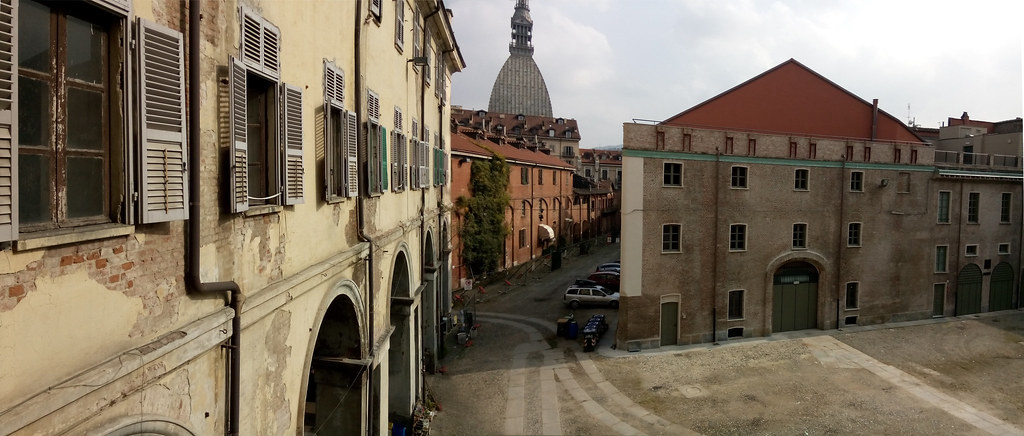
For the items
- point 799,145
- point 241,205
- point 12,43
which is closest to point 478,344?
point 799,145

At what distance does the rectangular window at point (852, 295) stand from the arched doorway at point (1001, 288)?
1010 centimetres

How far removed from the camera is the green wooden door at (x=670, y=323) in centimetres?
2362

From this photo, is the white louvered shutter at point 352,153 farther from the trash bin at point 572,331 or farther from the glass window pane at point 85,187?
the trash bin at point 572,331

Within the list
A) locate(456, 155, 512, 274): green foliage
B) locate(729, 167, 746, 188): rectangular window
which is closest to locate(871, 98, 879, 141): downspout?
locate(729, 167, 746, 188): rectangular window

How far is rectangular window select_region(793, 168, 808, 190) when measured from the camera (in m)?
25.1

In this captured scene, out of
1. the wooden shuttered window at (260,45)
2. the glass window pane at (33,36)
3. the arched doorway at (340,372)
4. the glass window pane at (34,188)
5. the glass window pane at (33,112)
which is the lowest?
the arched doorway at (340,372)

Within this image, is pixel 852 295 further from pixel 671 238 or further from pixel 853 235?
pixel 671 238

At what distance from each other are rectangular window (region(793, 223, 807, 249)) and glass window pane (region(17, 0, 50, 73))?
26.8 metres

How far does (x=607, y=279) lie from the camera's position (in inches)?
1404

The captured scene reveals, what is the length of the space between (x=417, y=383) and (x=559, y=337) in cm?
1020

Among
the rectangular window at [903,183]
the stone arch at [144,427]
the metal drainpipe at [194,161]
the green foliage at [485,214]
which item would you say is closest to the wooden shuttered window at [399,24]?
the metal drainpipe at [194,161]

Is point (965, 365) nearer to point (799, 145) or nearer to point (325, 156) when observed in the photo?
point (799, 145)

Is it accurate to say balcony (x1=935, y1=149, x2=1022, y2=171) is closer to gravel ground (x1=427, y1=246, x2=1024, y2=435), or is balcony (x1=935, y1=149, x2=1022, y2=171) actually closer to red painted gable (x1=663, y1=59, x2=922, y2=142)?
red painted gable (x1=663, y1=59, x2=922, y2=142)

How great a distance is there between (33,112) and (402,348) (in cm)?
1213
